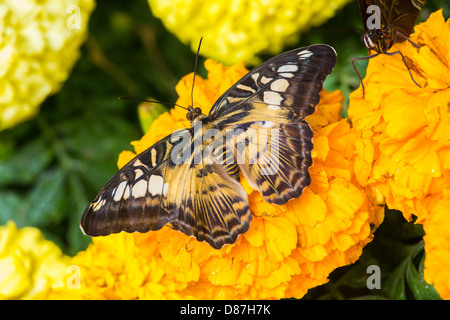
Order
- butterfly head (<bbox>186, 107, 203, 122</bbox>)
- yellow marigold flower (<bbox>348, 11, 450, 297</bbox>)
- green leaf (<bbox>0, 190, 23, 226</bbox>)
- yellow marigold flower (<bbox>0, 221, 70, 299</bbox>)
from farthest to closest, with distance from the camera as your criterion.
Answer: green leaf (<bbox>0, 190, 23, 226</bbox>), yellow marigold flower (<bbox>0, 221, 70, 299</bbox>), butterfly head (<bbox>186, 107, 203, 122</bbox>), yellow marigold flower (<bbox>348, 11, 450, 297</bbox>)

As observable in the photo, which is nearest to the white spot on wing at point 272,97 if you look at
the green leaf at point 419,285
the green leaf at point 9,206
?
the green leaf at point 419,285

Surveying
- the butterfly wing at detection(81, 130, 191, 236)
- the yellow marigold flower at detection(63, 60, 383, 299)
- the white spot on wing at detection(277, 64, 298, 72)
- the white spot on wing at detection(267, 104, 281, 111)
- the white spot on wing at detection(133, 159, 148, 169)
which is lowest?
the yellow marigold flower at detection(63, 60, 383, 299)

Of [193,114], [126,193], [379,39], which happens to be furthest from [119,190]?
[379,39]

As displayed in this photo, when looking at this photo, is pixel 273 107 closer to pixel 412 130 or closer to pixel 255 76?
pixel 255 76

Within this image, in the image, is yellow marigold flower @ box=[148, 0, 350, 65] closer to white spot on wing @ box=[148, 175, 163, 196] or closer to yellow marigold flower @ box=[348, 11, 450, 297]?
yellow marigold flower @ box=[348, 11, 450, 297]

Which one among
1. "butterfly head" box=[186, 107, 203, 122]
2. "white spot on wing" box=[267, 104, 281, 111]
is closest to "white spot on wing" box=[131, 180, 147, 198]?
"butterfly head" box=[186, 107, 203, 122]

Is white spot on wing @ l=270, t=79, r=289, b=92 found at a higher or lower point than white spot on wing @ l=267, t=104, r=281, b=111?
higher
